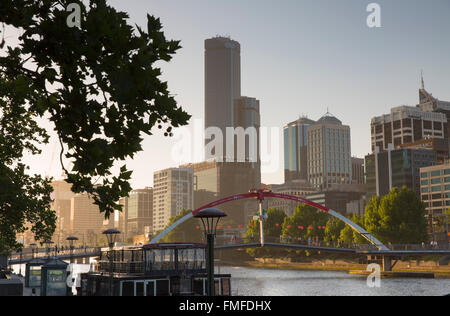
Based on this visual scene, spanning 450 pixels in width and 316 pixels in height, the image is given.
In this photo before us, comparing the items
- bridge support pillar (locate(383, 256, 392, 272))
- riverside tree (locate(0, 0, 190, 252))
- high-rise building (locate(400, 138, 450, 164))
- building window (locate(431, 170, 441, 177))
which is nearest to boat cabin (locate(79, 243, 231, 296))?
riverside tree (locate(0, 0, 190, 252))

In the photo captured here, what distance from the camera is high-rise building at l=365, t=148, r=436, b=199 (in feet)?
579

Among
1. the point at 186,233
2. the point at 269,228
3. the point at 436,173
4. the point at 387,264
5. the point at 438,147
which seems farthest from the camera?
the point at 438,147

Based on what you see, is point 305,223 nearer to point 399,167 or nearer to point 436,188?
point 436,188

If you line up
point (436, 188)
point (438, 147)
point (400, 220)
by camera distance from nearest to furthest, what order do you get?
point (400, 220)
point (436, 188)
point (438, 147)

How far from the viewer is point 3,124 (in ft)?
77.5

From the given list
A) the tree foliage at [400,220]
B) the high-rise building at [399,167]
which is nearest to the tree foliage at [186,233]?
the high-rise building at [399,167]

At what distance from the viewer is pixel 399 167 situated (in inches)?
7042

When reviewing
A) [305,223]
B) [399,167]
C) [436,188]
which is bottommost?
[305,223]

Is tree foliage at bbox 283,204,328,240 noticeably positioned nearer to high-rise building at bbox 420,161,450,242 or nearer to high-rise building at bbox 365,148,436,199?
high-rise building at bbox 420,161,450,242

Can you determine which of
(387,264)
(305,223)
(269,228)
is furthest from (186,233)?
(387,264)

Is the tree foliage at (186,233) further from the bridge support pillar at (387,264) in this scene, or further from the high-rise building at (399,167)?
the bridge support pillar at (387,264)
